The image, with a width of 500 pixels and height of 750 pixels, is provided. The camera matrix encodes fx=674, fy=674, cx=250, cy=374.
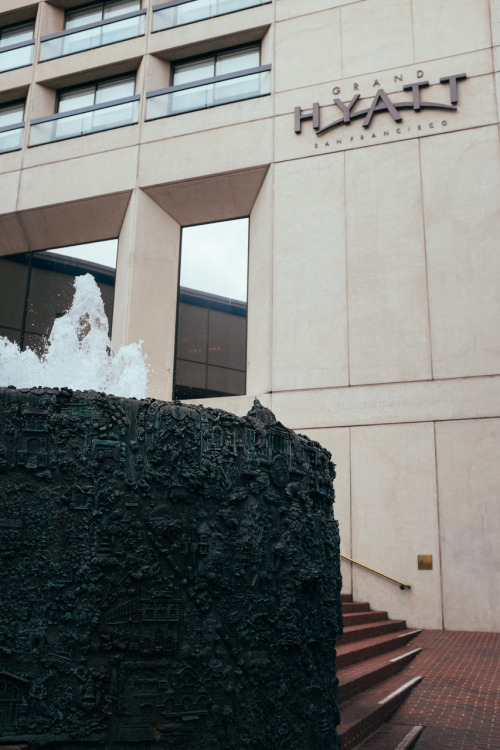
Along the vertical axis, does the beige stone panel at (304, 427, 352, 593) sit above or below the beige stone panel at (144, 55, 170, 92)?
below

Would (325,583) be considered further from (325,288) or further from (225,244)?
(225,244)

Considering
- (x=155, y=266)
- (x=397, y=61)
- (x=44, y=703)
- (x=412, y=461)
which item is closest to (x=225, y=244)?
(x=155, y=266)

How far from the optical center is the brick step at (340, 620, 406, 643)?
9516 millimetres

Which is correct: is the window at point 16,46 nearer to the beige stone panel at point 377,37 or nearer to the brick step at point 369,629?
the beige stone panel at point 377,37

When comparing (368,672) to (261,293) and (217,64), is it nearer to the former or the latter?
(261,293)

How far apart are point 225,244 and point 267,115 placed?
10.6 ft

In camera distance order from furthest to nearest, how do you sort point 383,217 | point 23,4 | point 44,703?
1. point 23,4
2. point 383,217
3. point 44,703

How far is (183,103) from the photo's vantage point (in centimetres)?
1730

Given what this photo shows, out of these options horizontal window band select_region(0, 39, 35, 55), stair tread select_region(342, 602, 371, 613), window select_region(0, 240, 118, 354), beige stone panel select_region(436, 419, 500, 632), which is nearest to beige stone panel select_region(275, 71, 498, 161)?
window select_region(0, 240, 118, 354)

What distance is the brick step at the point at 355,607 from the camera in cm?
1180

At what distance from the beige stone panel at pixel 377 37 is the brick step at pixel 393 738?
13.8m

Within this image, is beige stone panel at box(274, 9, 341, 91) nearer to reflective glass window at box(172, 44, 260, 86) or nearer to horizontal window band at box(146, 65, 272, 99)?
horizontal window band at box(146, 65, 272, 99)

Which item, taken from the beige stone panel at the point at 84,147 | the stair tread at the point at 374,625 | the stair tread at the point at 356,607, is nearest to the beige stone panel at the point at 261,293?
the beige stone panel at the point at 84,147

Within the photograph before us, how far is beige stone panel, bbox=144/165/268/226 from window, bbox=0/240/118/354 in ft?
6.97
